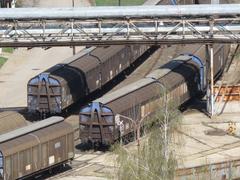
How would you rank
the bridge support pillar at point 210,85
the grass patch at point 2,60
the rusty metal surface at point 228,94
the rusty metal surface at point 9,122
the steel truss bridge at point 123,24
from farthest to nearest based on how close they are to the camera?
the grass patch at point 2,60, the rusty metal surface at point 228,94, the bridge support pillar at point 210,85, the steel truss bridge at point 123,24, the rusty metal surface at point 9,122

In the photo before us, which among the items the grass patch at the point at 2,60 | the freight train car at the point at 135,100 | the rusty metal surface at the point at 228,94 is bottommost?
the grass patch at the point at 2,60

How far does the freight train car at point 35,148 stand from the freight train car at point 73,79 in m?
10.8

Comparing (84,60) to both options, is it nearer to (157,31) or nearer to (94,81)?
(94,81)

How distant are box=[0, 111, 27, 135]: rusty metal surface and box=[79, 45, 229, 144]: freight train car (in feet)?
13.8

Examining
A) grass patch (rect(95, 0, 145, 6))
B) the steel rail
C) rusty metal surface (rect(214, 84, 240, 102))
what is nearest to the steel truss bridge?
the steel rail

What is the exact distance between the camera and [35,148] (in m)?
51.3

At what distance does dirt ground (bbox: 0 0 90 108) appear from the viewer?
7481 centimetres

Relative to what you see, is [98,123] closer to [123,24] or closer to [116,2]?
[123,24]

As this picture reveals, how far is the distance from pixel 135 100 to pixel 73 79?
842 centimetres

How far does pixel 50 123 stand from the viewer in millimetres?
53938

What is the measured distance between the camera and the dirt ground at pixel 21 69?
245 feet

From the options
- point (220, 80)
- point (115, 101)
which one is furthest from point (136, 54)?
point (115, 101)

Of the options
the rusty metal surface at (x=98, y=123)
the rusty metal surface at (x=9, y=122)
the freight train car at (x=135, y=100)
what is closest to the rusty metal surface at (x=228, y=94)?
the freight train car at (x=135, y=100)

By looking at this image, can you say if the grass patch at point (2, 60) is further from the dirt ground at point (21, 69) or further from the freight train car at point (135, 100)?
the freight train car at point (135, 100)
